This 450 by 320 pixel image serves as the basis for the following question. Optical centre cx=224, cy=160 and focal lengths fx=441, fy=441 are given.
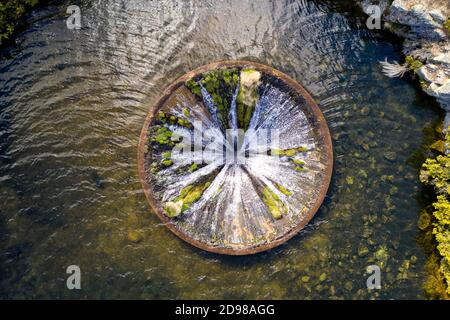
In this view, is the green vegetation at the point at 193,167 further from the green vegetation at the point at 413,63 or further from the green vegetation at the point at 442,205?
the green vegetation at the point at 413,63

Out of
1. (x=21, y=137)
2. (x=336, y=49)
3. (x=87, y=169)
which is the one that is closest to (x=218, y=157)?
(x=87, y=169)

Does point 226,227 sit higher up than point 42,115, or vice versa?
point 42,115

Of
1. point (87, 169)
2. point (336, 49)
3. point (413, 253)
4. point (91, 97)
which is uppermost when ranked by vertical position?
point (336, 49)

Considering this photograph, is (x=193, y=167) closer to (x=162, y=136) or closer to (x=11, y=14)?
(x=162, y=136)

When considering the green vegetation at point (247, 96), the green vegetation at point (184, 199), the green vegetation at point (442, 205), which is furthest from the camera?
the green vegetation at point (247, 96)

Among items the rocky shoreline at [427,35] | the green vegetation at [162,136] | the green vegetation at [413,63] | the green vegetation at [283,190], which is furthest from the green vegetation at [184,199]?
the rocky shoreline at [427,35]

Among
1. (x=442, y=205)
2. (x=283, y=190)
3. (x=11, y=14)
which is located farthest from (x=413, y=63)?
(x=11, y=14)

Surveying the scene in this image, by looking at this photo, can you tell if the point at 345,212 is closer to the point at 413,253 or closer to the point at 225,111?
the point at 413,253
